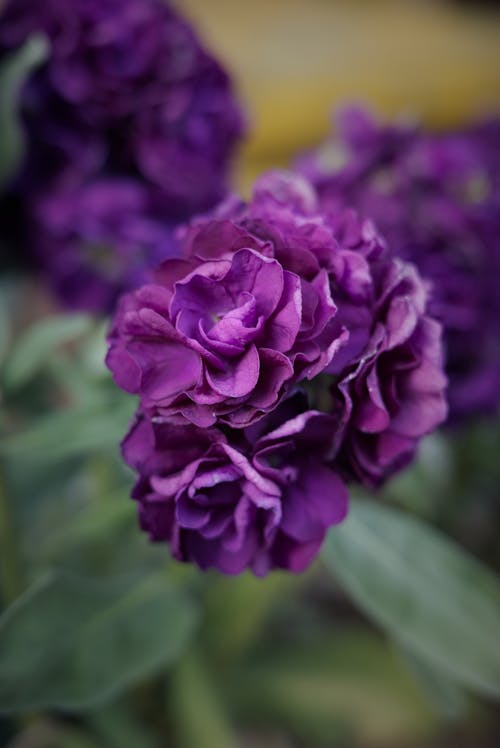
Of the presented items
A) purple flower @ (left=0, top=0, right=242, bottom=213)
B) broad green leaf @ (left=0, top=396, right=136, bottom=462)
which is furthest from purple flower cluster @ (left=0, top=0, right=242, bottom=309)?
broad green leaf @ (left=0, top=396, right=136, bottom=462)

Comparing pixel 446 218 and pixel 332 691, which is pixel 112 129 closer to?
pixel 446 218

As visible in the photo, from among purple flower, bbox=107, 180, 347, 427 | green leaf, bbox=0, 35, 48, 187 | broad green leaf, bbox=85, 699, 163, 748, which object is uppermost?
green leaf, bbox=0, 35, 48, 187

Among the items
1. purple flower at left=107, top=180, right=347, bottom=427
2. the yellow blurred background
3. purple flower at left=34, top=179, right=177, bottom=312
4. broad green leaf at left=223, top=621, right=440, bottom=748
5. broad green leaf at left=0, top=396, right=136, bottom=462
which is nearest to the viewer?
purple flower at left=107, top=180, right=347, bottom=427

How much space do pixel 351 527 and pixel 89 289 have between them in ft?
0.73

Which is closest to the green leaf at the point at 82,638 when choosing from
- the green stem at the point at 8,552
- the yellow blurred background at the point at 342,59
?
the green stem at the point at 8,552

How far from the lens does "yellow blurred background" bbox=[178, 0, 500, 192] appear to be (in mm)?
1527

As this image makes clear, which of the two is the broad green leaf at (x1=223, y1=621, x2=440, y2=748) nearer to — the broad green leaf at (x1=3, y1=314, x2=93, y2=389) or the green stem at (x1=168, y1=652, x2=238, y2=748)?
the green stem at (x1=168, y1=652, x2=238, y2=748)

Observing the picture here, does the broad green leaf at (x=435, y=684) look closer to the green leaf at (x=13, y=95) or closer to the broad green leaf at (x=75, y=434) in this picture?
the broad green leaf at (x=75, y=434)

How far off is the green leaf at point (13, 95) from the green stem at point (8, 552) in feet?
0.58

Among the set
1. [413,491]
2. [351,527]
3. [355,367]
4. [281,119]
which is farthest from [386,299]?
[281,119]

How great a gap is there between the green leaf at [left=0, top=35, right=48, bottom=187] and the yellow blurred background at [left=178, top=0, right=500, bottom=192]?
0.94 metres

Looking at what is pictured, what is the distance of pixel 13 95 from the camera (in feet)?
1.51

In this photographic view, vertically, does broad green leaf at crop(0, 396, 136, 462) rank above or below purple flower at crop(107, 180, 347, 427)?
below

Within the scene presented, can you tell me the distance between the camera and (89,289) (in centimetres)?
53
